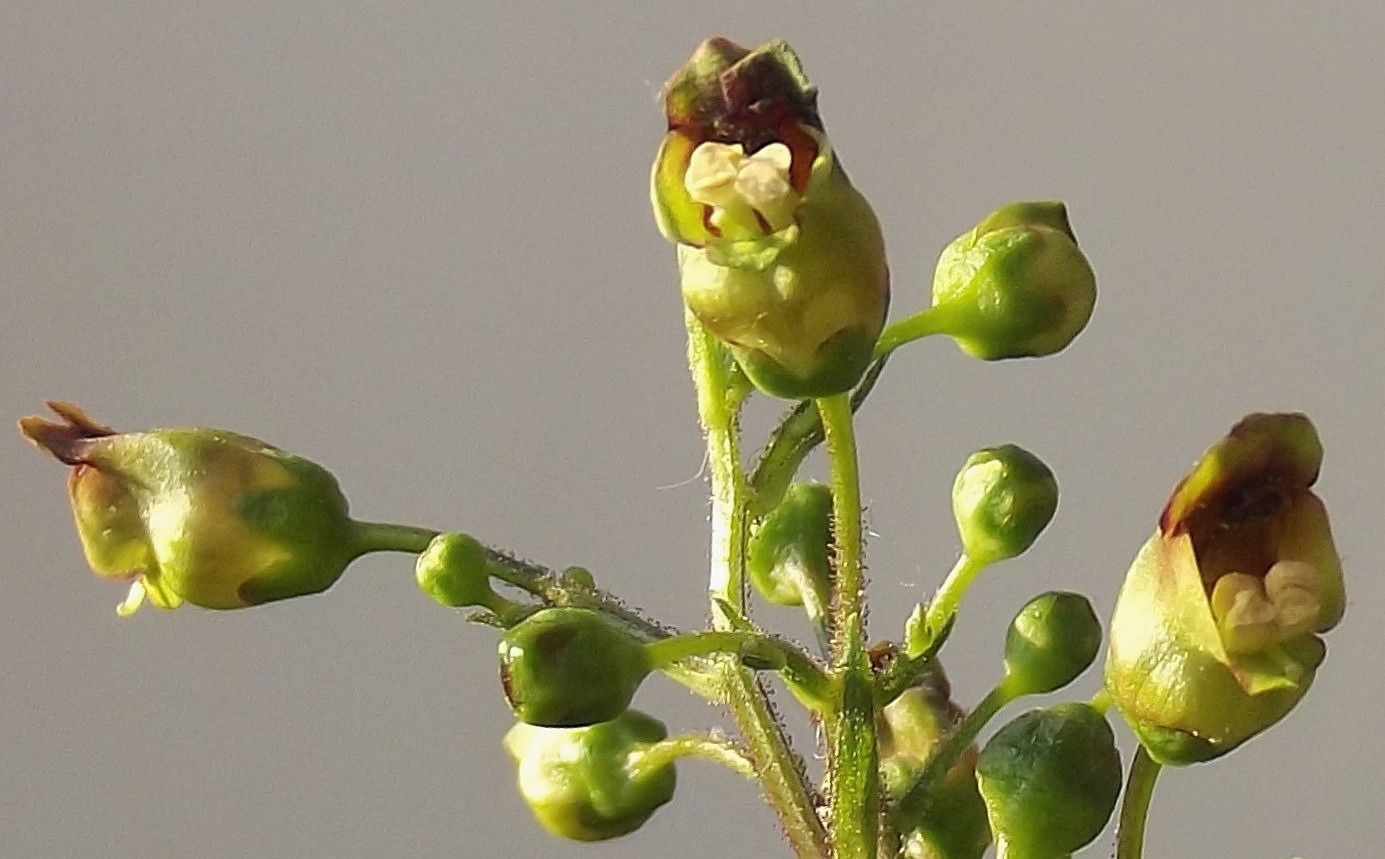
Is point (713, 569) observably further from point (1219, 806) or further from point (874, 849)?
point (1219, 806)

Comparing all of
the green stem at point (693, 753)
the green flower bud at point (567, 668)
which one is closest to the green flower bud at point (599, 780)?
the green stem at point (693, 753)

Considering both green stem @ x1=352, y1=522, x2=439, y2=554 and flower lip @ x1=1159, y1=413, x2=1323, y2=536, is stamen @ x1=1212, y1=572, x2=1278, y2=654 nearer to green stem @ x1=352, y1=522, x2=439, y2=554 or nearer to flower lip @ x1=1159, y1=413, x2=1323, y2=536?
flower lip @ x1=1159, y1=413, x2=1323, y2=536

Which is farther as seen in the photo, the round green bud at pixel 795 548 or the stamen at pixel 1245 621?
the round green bud at pixel 795 548

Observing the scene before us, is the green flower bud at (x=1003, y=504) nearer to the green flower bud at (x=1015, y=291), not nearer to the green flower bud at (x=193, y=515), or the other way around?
the green flower bud at (x=1015, y=291)

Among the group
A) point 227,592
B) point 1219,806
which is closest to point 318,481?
point 227,592

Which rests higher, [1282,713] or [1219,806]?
[1282,713]
